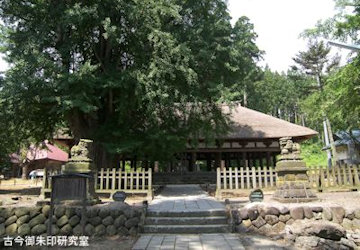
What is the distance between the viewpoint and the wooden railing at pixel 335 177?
40.1 feet

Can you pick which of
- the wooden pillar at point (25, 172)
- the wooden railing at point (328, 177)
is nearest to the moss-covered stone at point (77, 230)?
the wooden railing at point (328, 177)

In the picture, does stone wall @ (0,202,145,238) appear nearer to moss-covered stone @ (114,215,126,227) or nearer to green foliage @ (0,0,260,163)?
moss-covered stone @ (114,215,126,227)

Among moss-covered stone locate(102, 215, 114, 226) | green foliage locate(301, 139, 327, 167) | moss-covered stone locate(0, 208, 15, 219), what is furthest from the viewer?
green foliage locate(301, 139, 327, 167)

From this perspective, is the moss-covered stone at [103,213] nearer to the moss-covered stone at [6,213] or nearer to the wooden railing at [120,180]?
the moss-covered stone at [6,213]

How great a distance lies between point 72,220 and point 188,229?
3.24 m

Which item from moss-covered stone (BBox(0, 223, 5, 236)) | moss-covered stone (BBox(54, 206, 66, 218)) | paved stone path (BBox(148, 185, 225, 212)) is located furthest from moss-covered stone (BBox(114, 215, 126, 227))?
moss-covered stone (BBox(0, 223, 5, 236))

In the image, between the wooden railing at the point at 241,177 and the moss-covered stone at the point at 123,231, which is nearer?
the moss-covered stone at the point at 123,231

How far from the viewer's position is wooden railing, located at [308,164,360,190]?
12.2 meters

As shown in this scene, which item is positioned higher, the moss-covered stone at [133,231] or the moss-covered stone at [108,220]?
the moss-covered stone at [108,220]

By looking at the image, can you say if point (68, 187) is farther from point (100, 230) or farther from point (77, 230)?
point (100, 230)

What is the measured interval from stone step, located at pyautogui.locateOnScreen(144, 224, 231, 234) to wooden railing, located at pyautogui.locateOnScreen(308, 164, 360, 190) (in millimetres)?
6604

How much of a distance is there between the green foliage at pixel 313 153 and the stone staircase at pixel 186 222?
3397 cm

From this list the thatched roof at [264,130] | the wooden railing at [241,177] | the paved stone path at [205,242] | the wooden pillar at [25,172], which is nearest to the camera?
the paved stone path at [205,242]

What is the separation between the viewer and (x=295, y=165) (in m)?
9.37
